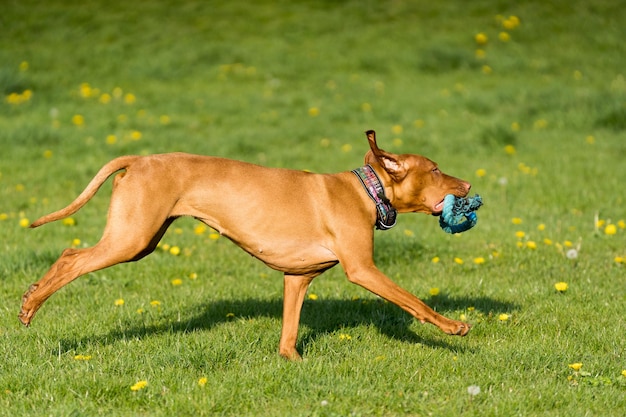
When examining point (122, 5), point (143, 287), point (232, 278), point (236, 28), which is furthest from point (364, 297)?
point (122, 5)

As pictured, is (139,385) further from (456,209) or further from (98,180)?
(456,209)

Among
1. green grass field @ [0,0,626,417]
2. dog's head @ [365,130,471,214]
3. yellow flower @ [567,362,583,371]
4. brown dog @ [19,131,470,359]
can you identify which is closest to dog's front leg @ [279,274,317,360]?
brown dog @ [19,131,470,359]

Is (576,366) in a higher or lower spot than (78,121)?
higher

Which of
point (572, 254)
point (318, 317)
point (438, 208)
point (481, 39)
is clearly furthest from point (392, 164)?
point (481, 39)

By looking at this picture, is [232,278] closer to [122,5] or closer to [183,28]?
[183,28]

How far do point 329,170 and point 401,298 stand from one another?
5.65 metres

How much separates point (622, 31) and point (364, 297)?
12.2 meters

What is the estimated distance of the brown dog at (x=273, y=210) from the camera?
488 cm

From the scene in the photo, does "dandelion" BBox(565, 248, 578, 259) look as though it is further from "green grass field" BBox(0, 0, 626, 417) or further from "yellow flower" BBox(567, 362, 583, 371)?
"yellow flower" BBox(567, 362, 583, 371)

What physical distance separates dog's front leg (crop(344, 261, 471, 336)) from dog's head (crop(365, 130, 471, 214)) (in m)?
0.54

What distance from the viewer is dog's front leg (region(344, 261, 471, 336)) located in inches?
191

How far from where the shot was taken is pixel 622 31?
1670 cm

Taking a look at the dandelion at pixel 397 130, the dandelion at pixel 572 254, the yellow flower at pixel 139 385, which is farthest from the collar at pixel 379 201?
the dandelion at pixel 397 130

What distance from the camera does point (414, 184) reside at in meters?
5.27
